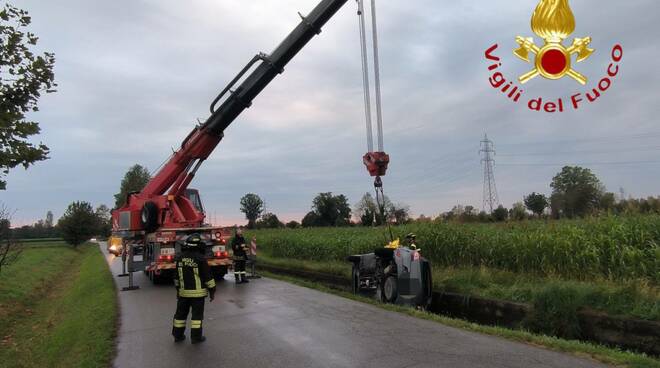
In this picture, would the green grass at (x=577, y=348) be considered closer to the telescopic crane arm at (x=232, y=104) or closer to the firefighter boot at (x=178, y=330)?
the firefighter boot at (x=178, y=330)

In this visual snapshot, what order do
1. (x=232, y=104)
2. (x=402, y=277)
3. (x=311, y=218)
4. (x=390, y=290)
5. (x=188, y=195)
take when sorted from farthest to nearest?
(x=311, y=218), (x=188, y=195), (x=232, y=104), (x=390, y=290), (x=402, y=277)

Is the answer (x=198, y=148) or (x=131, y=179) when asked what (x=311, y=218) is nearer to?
(x=131, y=179)

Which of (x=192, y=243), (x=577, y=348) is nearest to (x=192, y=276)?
(x=192, y=243)

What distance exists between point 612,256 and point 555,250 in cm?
129

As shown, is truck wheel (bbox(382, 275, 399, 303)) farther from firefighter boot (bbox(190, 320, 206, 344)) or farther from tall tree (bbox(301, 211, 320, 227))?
tall tree (bbox(301, 211, 320, 227))

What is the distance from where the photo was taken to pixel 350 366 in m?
6.05

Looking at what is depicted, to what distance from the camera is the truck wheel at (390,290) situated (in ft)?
36.4

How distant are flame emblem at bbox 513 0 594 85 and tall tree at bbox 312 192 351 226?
212ft

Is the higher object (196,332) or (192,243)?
(192,243)

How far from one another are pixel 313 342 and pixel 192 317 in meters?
1.88

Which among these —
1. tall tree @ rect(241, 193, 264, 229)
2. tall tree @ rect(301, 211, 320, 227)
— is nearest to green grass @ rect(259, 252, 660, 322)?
tall tree @ rect(301, 211, 320, 227)

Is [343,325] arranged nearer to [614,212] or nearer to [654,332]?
[654,332]

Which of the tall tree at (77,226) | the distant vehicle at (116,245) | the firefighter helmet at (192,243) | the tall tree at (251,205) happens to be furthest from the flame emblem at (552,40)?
the tall tree at (251,205)

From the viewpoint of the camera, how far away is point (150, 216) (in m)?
15.5
